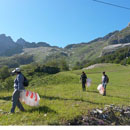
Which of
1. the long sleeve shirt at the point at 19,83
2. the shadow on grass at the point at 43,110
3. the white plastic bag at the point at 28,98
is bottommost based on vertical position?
the shadow on grass at the point at 43,110

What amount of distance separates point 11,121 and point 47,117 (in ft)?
5.63

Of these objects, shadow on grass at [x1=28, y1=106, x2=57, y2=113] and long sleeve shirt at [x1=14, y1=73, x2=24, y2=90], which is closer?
long sleeve shirt at [x1=14, y1=73, x2=24, y2=90]

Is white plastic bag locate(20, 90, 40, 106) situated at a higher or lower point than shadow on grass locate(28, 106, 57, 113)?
higher

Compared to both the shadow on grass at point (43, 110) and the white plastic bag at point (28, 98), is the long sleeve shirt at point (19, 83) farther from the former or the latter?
the shadow on grass at point (43, 110)

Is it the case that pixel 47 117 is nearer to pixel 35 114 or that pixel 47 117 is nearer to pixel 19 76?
pixel 35 114

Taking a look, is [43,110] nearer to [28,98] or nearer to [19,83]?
[28,98]

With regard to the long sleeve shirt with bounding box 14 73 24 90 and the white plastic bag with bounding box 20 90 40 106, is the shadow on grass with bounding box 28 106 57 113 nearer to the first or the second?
the white plastic bag with bounding box 20 90 40 106

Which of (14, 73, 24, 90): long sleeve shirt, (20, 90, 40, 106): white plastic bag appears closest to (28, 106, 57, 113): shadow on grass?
(20, 90, 40, 106): white plastic bag

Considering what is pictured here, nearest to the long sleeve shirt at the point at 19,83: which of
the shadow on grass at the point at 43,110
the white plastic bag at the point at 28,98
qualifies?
the white plastic bag at the point at 28,98

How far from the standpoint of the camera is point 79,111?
838 centimetres

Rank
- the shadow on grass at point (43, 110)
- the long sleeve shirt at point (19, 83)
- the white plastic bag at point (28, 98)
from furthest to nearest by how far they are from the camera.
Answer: the white plastic bag at point (28, 98) < the shadow on grass at point (43, 110) < the long sleeve shirt at point (19, 83)

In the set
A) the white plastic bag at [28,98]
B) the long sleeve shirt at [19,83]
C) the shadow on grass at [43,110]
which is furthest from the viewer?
the white plastic bag at [28,98]

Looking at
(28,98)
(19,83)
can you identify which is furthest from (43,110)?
(19,83)

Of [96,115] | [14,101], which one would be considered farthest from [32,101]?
[96,115]
